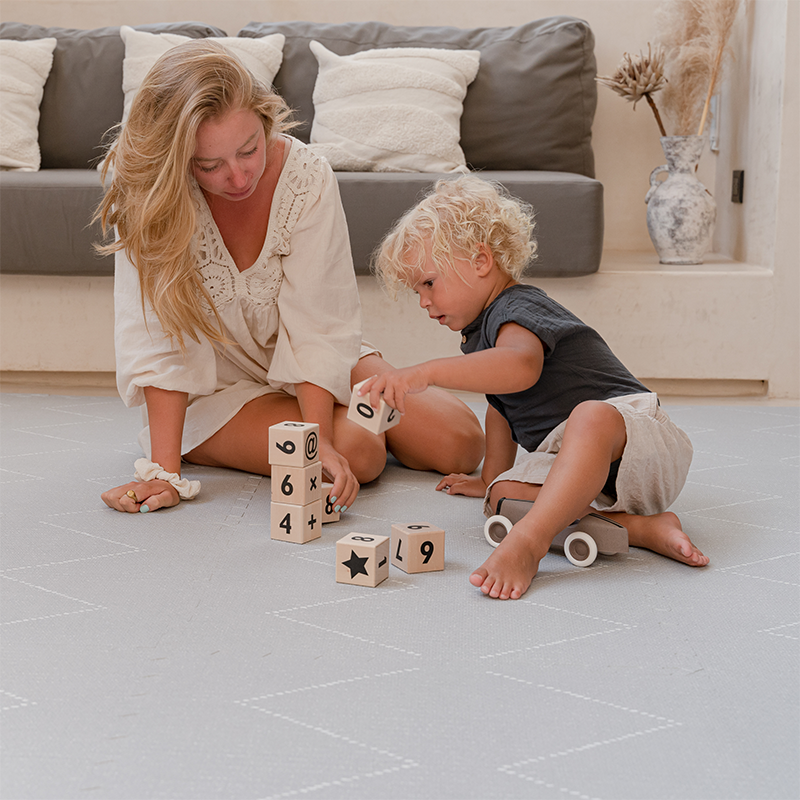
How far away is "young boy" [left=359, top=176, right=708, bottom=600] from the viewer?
3.99 feet

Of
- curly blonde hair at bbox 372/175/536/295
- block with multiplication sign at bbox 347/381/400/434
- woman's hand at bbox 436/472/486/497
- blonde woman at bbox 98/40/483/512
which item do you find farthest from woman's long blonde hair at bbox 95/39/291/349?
woman's hand at bbox 436/472/486/497

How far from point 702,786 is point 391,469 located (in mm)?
1119

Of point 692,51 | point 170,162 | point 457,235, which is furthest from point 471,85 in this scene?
point 170,162

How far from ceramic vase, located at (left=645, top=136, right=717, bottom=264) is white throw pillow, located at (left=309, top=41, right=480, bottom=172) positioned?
0.64 metres

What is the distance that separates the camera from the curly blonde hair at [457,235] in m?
1.39

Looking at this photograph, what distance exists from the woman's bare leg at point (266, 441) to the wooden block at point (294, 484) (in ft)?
0.85

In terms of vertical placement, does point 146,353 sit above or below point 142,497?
above

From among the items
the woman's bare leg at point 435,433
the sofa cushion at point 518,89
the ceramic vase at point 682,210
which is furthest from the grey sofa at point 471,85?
the woman's bare leg at point 435,433

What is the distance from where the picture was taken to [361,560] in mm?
1179

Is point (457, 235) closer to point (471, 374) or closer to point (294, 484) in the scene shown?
point (471, 374)

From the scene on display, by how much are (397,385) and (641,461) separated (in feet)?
1.22

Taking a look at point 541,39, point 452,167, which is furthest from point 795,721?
point 541,39

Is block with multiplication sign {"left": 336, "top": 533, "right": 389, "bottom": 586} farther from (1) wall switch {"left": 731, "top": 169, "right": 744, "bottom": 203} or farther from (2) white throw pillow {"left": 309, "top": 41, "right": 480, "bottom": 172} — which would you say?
(1) wall switch {"left": 731, "top": 169, "right": 744, "bottom": 203}

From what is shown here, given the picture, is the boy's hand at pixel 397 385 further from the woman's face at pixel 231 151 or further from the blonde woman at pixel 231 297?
the woman's face at pixel 231 151
